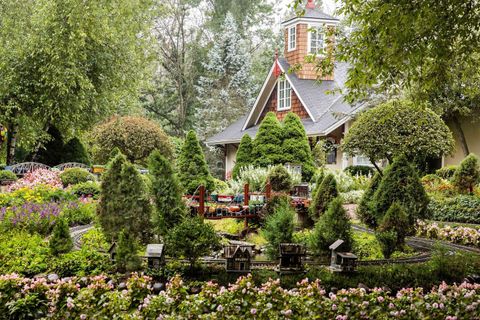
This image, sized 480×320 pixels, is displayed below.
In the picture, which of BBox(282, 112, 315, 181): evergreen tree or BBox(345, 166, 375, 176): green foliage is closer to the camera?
BBox(282, 112, 315, 181): evergreen tree

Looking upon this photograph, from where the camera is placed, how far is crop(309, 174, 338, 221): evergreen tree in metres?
9.94

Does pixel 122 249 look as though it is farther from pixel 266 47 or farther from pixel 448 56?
pixel 266 47

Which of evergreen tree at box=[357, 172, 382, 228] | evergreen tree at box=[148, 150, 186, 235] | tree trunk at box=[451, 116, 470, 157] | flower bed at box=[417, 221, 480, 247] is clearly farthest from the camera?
tree trunk at box=[451, 116, 470, 157]

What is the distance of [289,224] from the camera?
7.43 m

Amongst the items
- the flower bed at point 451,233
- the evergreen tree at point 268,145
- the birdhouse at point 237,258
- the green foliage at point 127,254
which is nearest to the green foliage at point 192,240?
the birdhouse at point 237,258

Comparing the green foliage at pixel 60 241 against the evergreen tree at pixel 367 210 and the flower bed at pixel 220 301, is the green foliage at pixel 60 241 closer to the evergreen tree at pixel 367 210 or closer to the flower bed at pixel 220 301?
the flower bed at pixel 220 301

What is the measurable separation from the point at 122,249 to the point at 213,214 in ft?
13.0

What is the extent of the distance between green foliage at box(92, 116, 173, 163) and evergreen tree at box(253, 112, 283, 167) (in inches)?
239

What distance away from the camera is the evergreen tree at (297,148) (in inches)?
790

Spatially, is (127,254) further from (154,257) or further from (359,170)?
(359,170)

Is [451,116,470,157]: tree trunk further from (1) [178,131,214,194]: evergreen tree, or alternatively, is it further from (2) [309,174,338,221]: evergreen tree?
(2) [309,174,338,221]: evergreen tree

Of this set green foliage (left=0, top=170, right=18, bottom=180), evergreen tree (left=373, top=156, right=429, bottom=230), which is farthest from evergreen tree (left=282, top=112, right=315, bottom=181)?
evergreen tree (left=373, top=156, right=429, bottom=230)

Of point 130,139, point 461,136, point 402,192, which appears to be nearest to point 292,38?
point 130,139

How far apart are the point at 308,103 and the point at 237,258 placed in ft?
59.9
